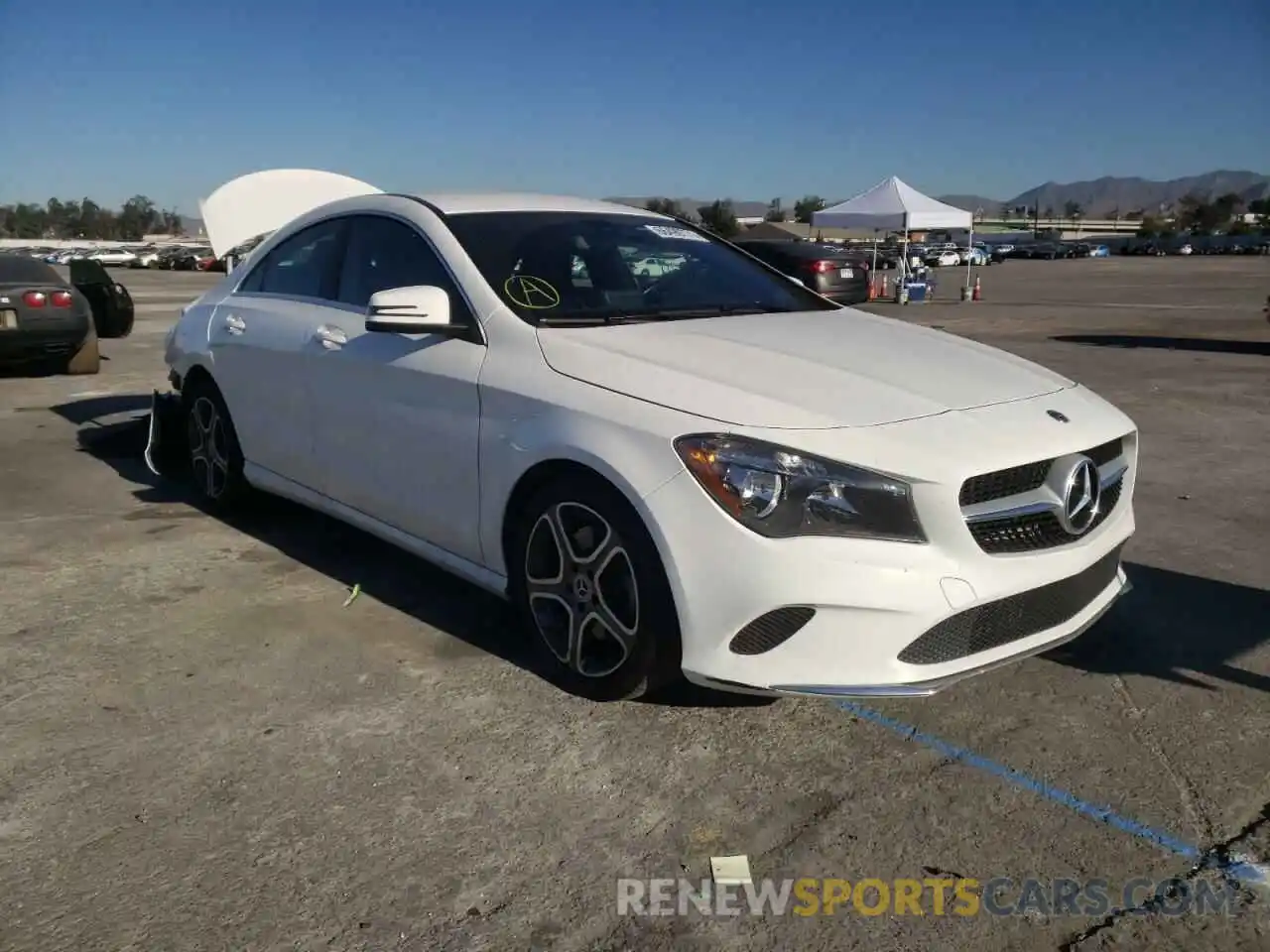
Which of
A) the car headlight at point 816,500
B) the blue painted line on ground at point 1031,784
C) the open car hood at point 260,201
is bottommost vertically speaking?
the blue painted line on ground at point 1031,784

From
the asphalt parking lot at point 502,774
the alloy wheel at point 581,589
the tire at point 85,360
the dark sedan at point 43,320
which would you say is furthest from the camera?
the tire at point 85,360

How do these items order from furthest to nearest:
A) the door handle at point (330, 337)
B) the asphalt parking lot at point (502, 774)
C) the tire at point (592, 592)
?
the door handle at point (330, 337) < the tire at point (592, 592) < the asphalt parking lot at point (502, 774)

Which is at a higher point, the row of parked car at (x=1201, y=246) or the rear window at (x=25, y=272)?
the row of parked car at (x=1201, y=246)

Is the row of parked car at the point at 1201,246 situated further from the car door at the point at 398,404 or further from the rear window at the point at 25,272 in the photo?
the car door at the point at 398,404

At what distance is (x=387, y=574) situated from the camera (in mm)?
4621

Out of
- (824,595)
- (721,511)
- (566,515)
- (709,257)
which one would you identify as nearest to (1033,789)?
(824,595)

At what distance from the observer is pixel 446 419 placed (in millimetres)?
3662

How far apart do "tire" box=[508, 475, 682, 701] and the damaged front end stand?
3.44 m

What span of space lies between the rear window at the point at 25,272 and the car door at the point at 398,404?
25.7 feet

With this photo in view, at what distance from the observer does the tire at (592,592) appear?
9.86ft

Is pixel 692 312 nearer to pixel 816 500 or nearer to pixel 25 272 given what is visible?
pixel 816 500

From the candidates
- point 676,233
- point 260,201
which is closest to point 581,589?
point 676,233

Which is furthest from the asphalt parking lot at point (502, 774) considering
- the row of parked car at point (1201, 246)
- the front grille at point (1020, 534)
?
the row of parked car at point (1201, 246)

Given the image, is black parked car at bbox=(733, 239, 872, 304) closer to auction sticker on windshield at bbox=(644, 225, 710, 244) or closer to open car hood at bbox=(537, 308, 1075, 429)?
auction sticker on windshield at bbox=(644, 225, 710, 244)
